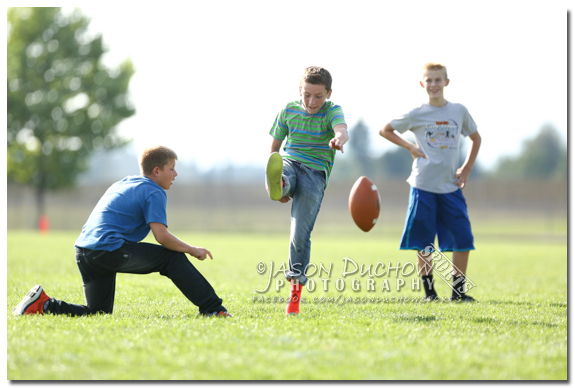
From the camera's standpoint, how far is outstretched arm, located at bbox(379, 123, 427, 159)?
5.68 metres

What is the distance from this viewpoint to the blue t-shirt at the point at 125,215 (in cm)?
406

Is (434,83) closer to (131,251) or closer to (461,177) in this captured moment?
(461,177)

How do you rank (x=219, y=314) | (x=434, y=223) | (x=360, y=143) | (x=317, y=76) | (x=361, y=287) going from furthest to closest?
1. (x=360, y=143)
2. (x=361, y=287)
3. (x=434, y=223)
4. (x=317, y=76)
5. (x=219, y=314)

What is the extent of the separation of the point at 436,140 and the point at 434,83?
51 cm

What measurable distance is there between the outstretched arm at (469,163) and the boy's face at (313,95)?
179cm

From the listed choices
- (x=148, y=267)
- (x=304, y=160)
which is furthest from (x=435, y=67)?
(x=148, y=267)

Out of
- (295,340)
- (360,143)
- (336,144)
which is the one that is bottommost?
(295,340)

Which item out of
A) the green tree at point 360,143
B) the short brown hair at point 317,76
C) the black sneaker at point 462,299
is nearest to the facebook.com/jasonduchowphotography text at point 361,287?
the black sneaker at point 462,299

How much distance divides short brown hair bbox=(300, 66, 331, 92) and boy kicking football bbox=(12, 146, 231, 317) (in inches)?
51.3

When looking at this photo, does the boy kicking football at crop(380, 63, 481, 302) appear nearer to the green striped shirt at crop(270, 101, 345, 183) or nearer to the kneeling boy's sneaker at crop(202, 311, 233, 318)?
the green striped shirt at crop(270, 101, 345, 183)

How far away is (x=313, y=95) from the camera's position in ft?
14.9

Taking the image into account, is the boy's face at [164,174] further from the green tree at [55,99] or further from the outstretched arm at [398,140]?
the green tree at [55,99]

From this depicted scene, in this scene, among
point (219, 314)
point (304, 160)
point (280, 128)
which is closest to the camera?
point (219, 314)

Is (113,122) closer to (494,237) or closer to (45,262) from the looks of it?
(494,237)
